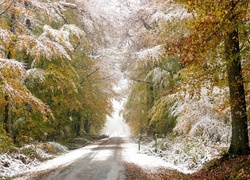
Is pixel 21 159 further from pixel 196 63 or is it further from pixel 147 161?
pixel 196 63

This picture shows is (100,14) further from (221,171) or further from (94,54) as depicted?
(221,171)

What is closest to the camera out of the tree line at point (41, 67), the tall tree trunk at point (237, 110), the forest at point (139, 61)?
the forest at point (139, 61)

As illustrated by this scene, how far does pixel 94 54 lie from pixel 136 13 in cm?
526

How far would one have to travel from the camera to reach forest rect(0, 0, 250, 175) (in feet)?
22.6

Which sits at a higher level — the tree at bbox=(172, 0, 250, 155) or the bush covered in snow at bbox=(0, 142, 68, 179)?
the tree at bbox=(172, 0, 250, 155)

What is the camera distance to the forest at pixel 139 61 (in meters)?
6.90

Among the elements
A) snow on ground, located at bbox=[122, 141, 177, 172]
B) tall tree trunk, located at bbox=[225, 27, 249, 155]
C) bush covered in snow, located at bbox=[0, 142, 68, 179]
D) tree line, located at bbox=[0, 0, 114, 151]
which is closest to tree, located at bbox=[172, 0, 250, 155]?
tall tree trunk, located at bbox=[225, 27, 249, 155]

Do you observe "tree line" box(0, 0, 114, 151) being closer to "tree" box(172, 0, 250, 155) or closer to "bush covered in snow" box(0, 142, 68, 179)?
"bush covered in snow" box(0, 142, 68, 179)

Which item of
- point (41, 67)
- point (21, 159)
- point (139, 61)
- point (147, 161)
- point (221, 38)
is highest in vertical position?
point (139, 61)

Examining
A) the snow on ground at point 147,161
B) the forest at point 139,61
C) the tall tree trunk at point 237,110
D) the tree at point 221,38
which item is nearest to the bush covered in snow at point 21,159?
the forest at point 139,61

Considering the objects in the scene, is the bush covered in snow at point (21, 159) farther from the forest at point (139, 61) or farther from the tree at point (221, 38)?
the tree at point (221, 38)

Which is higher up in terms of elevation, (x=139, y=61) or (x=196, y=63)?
(x=139, y=61)

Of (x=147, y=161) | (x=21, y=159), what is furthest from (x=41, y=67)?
(x=147, y=161)

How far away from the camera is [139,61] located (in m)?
16.3
